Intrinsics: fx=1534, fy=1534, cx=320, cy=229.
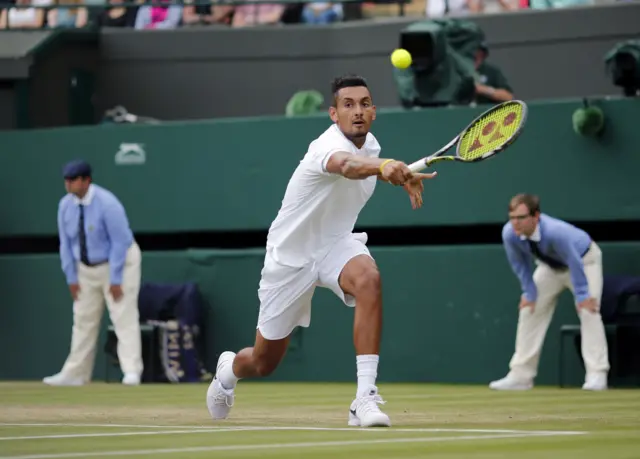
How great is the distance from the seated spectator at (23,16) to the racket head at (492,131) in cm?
1121

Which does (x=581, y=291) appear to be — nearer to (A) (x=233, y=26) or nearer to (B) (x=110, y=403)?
(B) (x=110, y=403)

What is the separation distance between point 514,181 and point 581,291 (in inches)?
69.5

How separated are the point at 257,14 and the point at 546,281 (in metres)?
6.28

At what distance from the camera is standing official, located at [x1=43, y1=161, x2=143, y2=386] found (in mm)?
14250

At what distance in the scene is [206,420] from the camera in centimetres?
866

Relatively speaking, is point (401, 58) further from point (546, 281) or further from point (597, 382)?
point (597, 382)

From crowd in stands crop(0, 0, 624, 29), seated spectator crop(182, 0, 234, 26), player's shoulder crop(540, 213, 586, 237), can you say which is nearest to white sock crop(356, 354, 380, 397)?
player's shoulder crop(540, 213, 586, 237)

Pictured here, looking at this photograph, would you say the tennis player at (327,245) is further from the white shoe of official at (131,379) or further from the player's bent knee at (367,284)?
the white shoe of official at (131,379)

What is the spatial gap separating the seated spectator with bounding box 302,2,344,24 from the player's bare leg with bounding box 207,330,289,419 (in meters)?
9.34

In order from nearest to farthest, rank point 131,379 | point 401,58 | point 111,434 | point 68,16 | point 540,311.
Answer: point 111,434, point 540,311, point 401,58, point 131,379, point 68,16

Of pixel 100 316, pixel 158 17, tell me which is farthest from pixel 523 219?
pixel 158 17

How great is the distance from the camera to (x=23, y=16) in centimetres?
1853

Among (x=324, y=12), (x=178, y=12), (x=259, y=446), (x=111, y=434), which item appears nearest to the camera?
(x=259, y=446)

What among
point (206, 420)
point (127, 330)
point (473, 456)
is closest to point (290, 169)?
point (127, 330)
